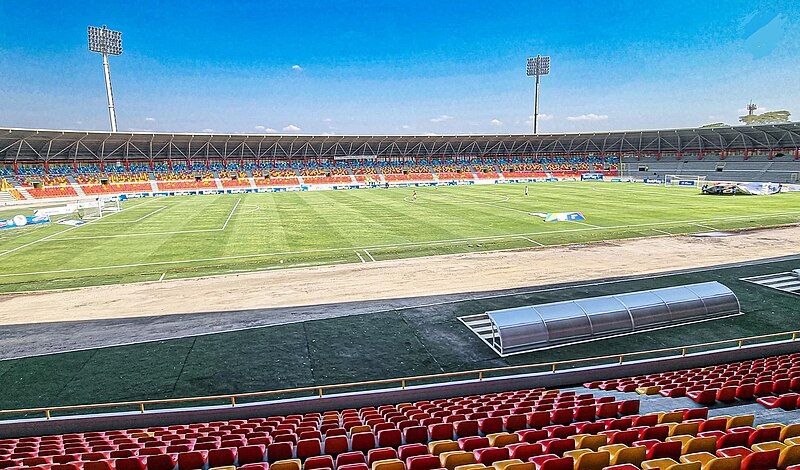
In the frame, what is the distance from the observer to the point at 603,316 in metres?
16.1

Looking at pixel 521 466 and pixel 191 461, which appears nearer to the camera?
pixel 521 466

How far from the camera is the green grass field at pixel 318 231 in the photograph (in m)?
28.9

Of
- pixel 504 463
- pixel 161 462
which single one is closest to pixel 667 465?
pixel 504 463

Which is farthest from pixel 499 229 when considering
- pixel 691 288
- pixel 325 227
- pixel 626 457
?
pixel 626 457

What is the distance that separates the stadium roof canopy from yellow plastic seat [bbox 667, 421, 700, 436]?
75.0 m

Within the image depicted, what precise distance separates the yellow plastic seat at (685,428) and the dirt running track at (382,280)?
1458cm

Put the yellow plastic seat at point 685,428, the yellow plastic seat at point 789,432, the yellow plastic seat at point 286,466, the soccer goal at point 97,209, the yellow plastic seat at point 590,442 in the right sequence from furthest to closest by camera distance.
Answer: the soccer goal at point 97,209, the yellow plastic seat at point 685,428, the yellow plastic seat at point 590,442, the yellow plastic seat at point 789,432, the yellow plastic seat at point 286,466

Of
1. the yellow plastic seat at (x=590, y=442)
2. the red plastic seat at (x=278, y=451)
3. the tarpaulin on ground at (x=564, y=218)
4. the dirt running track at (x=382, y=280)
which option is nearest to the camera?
the yellow plastic seat at (x=590, y=442)

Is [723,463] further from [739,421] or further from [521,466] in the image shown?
[739,421]

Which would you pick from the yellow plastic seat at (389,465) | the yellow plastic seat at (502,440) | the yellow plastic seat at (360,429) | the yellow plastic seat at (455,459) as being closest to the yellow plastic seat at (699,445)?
the yellow plastic seat at (502,440)

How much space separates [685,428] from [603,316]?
897 centimetres

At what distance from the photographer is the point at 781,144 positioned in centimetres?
8394

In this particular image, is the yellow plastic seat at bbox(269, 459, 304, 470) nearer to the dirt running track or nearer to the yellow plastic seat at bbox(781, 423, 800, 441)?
the yellow plastic seat at bbox(781, 423, 800, 441)

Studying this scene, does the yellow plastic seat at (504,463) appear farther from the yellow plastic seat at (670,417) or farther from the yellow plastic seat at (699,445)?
the yellow plastic seat at (670,417)
